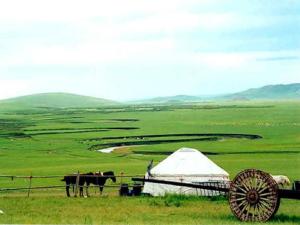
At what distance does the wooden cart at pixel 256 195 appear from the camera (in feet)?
47.9

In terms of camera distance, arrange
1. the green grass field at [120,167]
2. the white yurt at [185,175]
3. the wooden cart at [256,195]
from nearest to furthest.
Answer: the wooden cart at [256,195]
the green grass field at [120,167]
the white yurt at [185,175]

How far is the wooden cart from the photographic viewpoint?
14586 millimetres

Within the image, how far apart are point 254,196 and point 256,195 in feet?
0.18

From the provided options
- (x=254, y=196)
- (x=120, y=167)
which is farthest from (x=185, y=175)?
(x=120, y=167)

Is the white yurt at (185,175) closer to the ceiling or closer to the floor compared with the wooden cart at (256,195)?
closer to the floor

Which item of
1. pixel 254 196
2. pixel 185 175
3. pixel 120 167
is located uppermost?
pixel 254 196

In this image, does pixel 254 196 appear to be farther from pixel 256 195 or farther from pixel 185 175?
pixel 185 175

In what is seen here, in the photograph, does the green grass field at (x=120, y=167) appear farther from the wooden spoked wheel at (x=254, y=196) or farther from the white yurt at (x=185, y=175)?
the white yurt at (x=185, y=175)

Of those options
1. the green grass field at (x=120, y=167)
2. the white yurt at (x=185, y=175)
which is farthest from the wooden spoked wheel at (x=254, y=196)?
the white yurt at (x=185, y=175)

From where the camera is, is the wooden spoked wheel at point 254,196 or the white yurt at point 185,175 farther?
the white yurt at point 185,175

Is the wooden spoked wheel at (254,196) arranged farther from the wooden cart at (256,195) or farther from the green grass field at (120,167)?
the green grass field at (120,167)

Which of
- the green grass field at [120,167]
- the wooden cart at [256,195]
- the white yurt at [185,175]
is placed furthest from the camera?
the white yurt at [185,175]

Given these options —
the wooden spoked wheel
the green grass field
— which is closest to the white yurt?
the green grass field

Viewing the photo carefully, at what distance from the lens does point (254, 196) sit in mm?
14766
